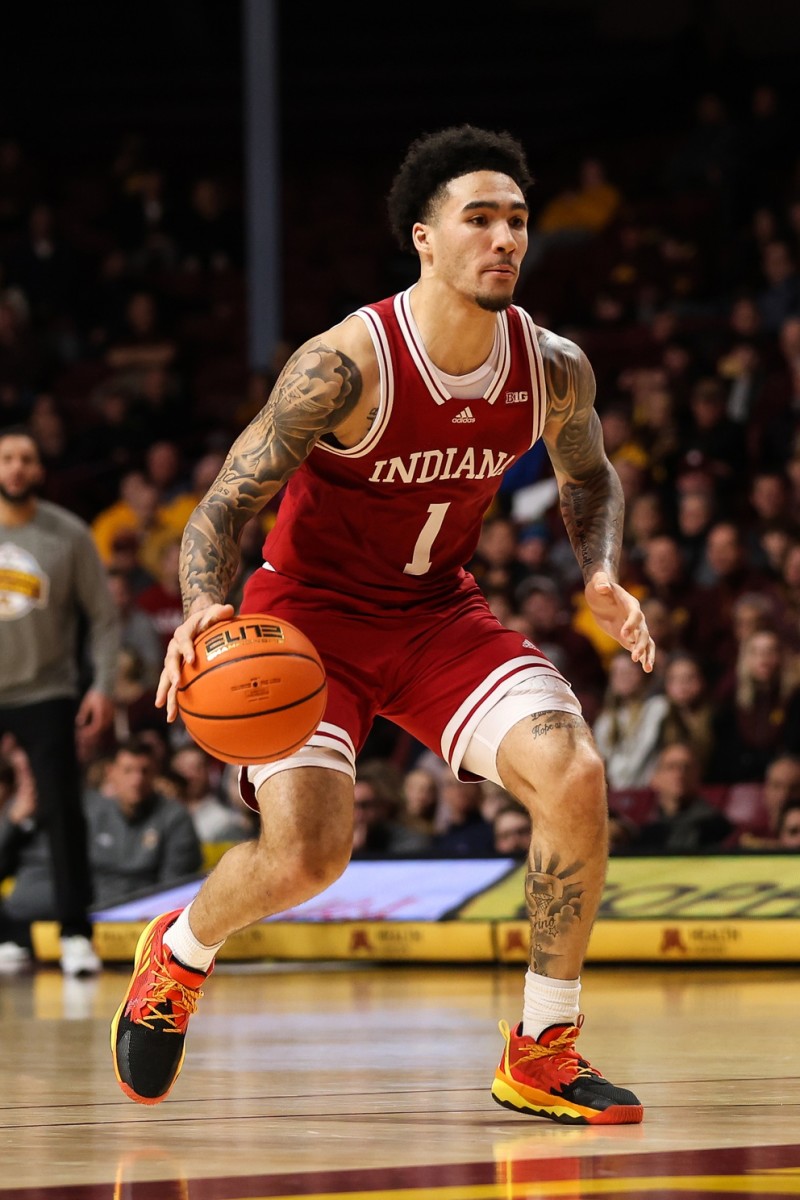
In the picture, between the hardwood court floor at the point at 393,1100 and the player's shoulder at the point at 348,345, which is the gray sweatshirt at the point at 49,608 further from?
the player's shoulder at the point at 348,345

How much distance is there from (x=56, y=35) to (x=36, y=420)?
7659mm

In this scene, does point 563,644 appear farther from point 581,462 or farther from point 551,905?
point 551,905

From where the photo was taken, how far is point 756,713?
9828 millimetres

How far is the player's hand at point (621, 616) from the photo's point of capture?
4395 mm

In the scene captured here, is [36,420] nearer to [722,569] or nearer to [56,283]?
[56,283]

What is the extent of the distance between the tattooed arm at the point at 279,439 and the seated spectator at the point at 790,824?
5006 mm

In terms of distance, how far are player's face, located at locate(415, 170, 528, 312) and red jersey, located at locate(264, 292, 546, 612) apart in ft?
0.57

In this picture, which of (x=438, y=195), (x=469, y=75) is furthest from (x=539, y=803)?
(x=469, y=75)

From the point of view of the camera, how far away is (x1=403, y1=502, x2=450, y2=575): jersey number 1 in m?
4.71

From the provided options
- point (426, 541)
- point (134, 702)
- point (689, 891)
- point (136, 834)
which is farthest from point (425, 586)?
point (134, 702)

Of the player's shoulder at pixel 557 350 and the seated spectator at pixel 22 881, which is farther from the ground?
the player's shoulder at pixel 557 350

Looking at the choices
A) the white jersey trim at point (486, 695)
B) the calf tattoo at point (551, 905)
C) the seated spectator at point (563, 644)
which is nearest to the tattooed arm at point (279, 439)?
the white jersey trim at point (486, 695)

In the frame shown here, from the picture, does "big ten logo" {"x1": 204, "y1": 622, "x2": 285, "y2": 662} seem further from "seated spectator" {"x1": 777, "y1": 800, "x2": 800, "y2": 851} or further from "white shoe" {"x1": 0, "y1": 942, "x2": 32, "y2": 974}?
"seated spectator" {"x1": 777, "y1": 800, "x2": 800, "y2": 851}

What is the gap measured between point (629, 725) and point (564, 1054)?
5.68 metres
